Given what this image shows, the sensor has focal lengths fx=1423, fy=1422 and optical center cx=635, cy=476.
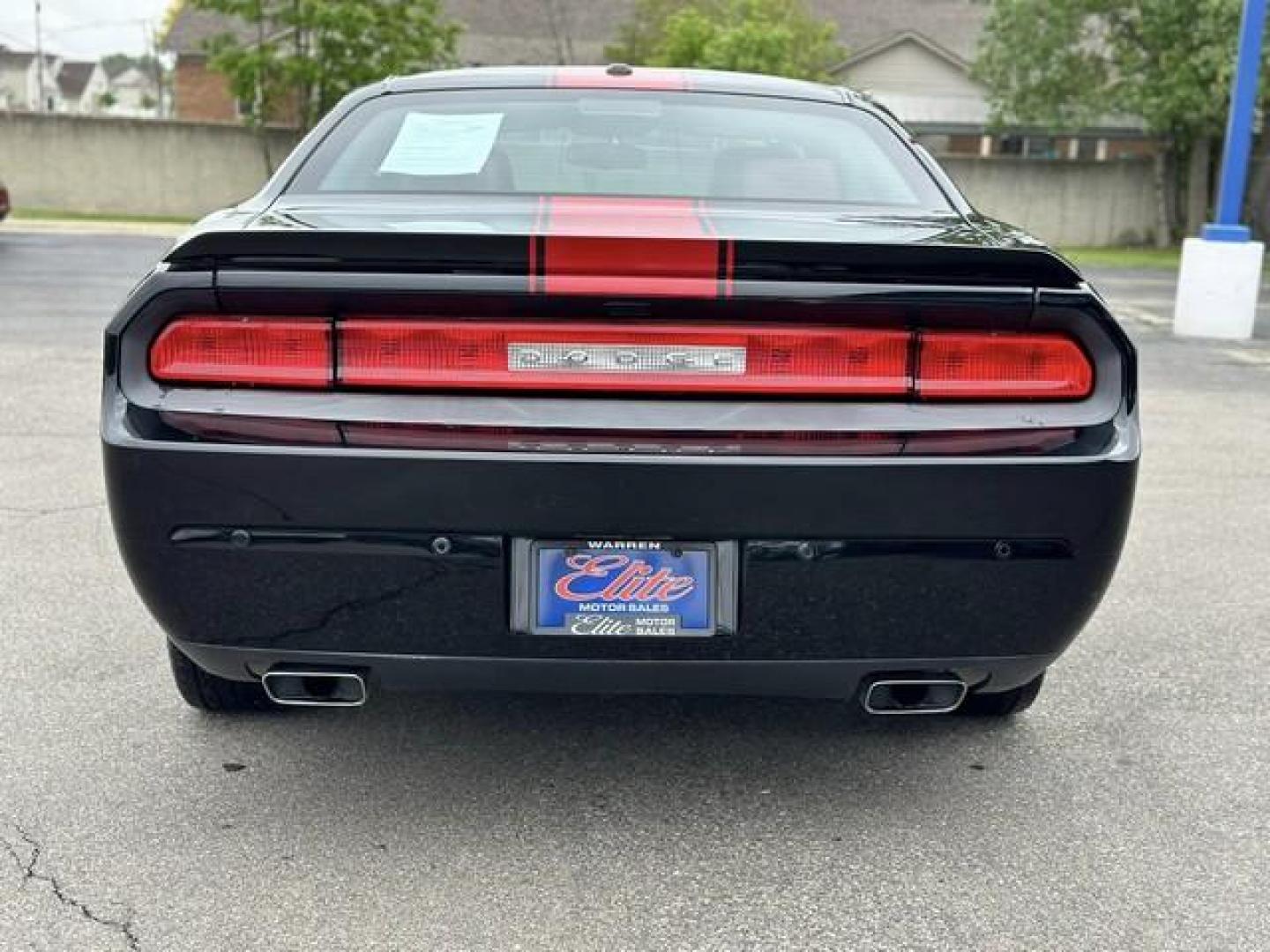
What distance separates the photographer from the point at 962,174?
1214 inches

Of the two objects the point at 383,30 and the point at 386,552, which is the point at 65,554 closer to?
the point at 386,552

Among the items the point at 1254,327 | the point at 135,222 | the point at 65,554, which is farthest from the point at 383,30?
the point at 65,554

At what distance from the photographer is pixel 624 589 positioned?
2625 mm

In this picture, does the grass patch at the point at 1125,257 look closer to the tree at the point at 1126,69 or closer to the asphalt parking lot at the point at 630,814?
the tree at the point at 1126,69

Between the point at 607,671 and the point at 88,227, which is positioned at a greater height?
the point at 607,671

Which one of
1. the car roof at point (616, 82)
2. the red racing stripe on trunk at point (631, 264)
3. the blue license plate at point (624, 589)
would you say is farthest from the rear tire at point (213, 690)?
the car roof at point (616, 82)

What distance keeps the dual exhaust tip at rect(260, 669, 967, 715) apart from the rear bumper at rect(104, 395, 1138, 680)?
0.07m

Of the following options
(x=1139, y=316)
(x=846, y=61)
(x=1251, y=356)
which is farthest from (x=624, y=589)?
(x=846, y=61)

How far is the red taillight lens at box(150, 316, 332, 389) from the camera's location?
2609 millimetres

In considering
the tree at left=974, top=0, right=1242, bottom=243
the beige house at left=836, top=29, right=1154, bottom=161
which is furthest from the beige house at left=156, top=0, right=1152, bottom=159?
the tree at left=974, top=0, right=1242, bottom=243

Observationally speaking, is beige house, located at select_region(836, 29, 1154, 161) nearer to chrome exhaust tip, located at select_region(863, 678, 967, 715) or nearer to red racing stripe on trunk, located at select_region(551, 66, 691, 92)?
red racing stripe on trunk, located at select_region(551, 66, 691, 92)

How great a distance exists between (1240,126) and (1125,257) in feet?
47.1

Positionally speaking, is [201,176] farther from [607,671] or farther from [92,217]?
→ [607,671]

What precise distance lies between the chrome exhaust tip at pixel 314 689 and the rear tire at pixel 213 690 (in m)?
0.48
